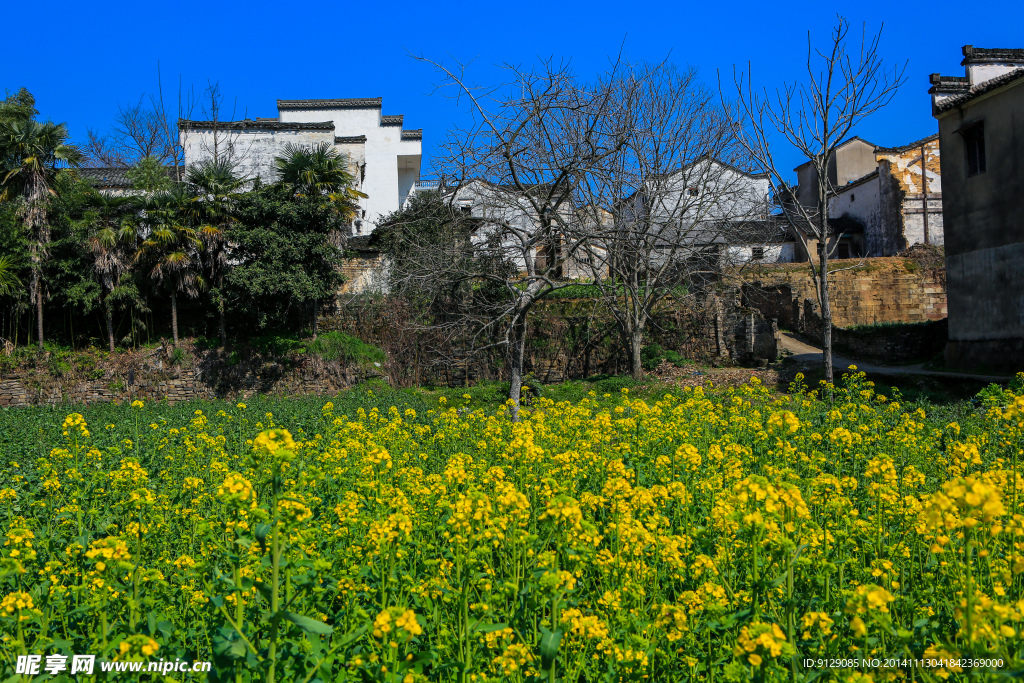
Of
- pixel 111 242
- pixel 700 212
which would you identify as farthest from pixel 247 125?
pixel 700 212

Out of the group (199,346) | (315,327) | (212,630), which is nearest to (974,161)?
(315,327)

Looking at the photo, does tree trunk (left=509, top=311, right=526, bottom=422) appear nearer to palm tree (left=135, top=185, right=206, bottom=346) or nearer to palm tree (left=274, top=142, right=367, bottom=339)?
palm tree (left=274, top=142, right=367, bottom=339)

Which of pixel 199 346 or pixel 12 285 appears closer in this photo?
pixel 12 285

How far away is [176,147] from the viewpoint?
99.1 feet

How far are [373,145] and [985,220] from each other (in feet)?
88.7

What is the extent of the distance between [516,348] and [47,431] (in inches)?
282

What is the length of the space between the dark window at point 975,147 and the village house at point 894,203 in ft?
37.1

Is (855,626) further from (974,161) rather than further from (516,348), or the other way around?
(974,161)

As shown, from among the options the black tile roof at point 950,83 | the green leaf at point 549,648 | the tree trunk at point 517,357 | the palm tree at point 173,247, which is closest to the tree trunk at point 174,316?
the palm tree at point 173,247

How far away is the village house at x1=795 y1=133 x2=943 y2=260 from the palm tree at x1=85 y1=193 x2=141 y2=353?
85.8ft

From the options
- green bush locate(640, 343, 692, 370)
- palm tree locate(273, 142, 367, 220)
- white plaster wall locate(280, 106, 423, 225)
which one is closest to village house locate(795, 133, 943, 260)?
green bush locate(640, 343, 692, 370)

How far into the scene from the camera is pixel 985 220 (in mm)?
16250

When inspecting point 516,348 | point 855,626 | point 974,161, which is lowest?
point 855,626

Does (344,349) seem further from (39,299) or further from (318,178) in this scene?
(39,299)
